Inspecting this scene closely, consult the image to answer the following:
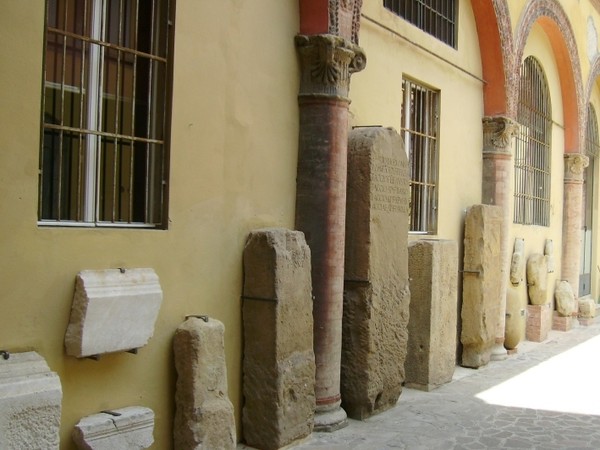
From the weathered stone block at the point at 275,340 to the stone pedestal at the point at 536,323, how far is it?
7.06 m

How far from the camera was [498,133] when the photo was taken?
31.8 ft

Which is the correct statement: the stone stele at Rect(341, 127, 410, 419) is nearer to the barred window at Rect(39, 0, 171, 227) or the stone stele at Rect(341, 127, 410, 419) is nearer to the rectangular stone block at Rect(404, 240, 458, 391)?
the rectangular stone block at Rect(404, 240, 458, 391)

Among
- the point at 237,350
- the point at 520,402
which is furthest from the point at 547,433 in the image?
the point at 237,350

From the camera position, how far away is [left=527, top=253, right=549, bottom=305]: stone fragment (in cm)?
1135

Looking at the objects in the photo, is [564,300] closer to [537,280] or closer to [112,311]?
[537,280]

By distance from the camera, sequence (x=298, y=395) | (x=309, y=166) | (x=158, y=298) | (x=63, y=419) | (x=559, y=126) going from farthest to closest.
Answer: (x=559, y=126) → (x=309, y=166) → (x=298, y=395) → (x=158, y=298) → (x=63, y=419)

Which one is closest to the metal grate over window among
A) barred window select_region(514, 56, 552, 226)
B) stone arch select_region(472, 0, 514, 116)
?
stone arch select_region(472, 0, 514, 116)

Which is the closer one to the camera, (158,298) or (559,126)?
(158,298)

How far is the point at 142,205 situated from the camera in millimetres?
4695

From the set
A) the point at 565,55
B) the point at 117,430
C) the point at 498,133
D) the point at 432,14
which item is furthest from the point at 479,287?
the point at 565,55

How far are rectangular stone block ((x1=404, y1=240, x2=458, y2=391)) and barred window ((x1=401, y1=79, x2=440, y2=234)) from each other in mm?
877

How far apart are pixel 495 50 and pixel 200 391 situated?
22.9ft

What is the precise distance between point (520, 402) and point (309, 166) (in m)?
3.42

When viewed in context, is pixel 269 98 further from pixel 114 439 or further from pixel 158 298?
pixel 114 439
